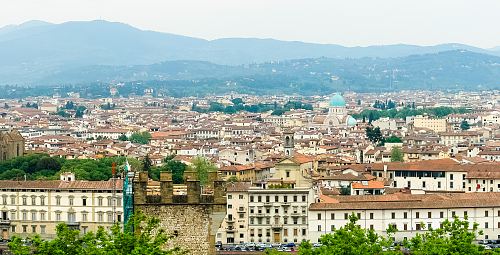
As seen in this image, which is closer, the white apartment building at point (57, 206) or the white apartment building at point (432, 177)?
the white apartment building at point (57, 206)

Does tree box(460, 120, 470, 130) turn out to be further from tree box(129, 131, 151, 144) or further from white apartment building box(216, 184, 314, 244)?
white apartment building box(216, 184, 314, 244)

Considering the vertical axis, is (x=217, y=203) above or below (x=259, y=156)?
above

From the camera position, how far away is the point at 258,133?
110 meters

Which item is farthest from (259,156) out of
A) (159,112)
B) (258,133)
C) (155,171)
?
(159,112)

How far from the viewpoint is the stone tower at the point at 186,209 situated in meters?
15.6

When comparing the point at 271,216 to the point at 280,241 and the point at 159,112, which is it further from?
the point at 159,112

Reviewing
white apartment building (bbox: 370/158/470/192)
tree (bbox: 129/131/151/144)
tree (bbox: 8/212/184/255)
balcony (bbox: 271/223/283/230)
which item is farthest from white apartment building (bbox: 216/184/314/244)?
tree (bbox: 129/131/151/144)

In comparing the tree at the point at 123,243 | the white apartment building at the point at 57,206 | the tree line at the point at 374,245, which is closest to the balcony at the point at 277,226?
the white apartment building at the point at 57,206

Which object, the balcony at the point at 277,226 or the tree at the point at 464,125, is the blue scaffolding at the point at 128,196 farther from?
the tree at the point at 464,125

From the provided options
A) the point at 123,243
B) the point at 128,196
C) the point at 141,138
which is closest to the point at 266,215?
the point at 128,196

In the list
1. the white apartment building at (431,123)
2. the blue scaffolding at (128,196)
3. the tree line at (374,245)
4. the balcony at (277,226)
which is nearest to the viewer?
the blue scaffolding at (128,196)

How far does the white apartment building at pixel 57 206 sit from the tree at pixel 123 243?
27936mm

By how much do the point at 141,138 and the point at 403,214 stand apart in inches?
2279

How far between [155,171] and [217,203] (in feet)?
132
